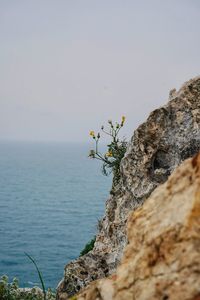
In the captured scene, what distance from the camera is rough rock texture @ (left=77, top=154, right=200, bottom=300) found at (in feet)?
12.4

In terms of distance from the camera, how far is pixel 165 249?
4094 mm

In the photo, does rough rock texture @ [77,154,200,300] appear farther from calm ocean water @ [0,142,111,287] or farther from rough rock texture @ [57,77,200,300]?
calm ocean water @ [0,142,111,287]

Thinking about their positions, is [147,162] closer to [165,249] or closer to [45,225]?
[165,249]

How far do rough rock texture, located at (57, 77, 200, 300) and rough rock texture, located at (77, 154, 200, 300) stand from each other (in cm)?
403

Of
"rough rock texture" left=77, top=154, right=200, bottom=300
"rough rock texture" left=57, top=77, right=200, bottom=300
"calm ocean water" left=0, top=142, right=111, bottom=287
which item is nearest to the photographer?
"rough rock texture" left=77, top=154, right=200, bottom=300

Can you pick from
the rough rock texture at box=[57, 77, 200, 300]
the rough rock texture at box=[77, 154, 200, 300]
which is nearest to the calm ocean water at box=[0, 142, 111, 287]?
the rough rock texture at box=[57, 77, 200, 300]

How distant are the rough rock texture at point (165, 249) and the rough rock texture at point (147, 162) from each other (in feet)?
13.2

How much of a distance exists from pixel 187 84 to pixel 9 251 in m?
77.2

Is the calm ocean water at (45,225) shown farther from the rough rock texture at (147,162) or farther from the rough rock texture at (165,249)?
the rough rock texture at (165,249)

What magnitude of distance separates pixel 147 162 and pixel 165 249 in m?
5.26

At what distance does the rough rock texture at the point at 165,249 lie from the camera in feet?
12.4

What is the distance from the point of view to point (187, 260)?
379 centimetres

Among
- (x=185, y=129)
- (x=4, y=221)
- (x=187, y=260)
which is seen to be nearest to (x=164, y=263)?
(x=187, y=260)

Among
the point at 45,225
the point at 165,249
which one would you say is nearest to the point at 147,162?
the point at 165,249
